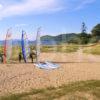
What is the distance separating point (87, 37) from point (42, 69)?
63.2 meters

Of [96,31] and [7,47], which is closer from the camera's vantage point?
[7,47]

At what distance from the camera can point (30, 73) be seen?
19297 millimetres

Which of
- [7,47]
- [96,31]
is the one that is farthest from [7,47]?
[96,31]

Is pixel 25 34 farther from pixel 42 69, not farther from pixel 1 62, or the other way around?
pixel 42 69

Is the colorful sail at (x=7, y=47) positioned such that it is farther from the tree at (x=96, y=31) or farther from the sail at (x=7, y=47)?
the tree at (x=96, y=31)

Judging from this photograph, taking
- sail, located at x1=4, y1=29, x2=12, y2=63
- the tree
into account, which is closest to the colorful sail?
sail, located at x1=4, y1=29, x2=12, y2=63

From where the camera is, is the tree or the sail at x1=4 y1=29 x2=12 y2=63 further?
the tree

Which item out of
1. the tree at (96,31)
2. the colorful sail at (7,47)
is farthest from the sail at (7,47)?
the tree at (96,31)

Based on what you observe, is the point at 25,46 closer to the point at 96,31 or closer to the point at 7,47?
the point at 7,47

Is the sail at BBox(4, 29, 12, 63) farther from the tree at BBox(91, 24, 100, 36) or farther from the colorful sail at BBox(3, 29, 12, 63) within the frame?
the tree at BBox(91, 24, 100, 36)

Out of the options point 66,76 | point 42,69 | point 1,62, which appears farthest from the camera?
point 1,62

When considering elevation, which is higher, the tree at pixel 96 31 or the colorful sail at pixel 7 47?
the tree at pixel 96 31

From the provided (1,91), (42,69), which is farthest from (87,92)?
(42,69)

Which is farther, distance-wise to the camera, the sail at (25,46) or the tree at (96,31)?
the tree at (96,31)
